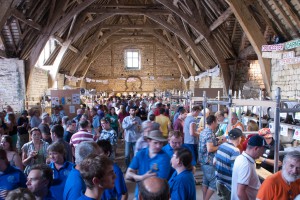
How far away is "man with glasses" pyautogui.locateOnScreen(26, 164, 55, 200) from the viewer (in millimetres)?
2486

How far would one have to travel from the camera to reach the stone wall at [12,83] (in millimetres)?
11547

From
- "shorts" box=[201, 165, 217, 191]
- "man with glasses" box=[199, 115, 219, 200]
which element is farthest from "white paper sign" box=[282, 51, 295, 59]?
"shorts" box=[201, 165, 217, 191]

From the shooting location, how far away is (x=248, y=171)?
9.84 feet

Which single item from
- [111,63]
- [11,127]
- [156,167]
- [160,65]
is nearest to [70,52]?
[111,63]

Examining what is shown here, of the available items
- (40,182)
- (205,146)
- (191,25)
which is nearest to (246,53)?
(191,25)

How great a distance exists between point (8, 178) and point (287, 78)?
8.46 metres

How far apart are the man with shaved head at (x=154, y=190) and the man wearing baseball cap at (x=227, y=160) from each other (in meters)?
2.12

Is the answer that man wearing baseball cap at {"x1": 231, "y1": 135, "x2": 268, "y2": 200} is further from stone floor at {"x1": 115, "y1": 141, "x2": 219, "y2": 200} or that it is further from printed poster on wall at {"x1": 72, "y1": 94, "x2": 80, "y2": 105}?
printed poster on wall at {"x1": 72, "y1": 94, "x2": 80, "y2": 105}

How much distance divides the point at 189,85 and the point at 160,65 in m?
3.32

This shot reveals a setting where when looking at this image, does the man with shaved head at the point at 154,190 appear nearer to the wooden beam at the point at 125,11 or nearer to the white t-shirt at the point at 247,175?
the white t-shirt at the point at 247,175

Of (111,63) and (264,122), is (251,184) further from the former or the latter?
(111,63)

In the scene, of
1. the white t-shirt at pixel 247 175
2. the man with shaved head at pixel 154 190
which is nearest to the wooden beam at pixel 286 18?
the white t-shirt at pixel 247 175

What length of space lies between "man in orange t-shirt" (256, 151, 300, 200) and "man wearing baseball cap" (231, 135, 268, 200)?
0.38 metres

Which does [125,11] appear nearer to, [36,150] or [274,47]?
[274,47]
